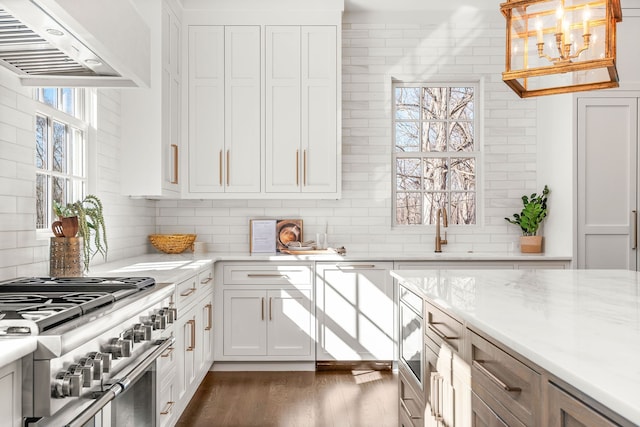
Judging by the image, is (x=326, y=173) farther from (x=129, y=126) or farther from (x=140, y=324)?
(x=140, y=324)

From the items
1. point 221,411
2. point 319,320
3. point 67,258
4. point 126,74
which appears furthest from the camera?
point 319,320

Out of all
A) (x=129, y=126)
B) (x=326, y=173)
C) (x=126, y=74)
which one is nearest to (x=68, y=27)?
(x=126, y=74)

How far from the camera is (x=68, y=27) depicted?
5.65 feet

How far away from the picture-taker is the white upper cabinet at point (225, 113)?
4480 mm

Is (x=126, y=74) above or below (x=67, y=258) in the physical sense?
above

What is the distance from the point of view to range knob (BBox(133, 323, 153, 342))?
2.03 metres

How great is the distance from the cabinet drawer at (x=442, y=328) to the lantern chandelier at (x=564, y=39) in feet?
3.02

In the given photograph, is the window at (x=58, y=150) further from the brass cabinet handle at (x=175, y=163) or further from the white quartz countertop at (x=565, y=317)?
the white quartz countertop at (x=565, y=317)

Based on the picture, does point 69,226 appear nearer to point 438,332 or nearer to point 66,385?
point 66,385

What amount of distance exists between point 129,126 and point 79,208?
4.35 ft

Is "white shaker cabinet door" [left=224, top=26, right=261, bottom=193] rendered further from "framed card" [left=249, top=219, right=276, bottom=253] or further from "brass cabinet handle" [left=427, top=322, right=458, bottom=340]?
"brass cabinet handle" [left=427, top=322, right=458, bottom=340]

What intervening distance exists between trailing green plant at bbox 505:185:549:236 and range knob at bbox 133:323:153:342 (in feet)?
11.8

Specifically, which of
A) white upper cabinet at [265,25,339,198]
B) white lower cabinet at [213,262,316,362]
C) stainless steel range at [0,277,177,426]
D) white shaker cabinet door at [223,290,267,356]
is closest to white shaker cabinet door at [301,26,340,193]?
white upper cabinet at [265,25,339,198]

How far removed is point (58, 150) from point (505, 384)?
111 inches
